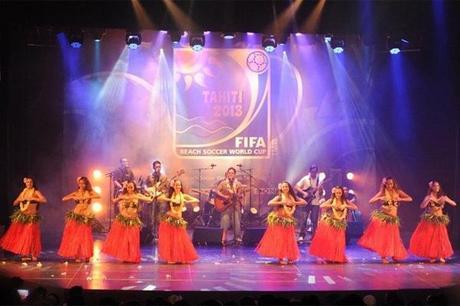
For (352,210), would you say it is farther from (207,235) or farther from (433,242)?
(207,235)

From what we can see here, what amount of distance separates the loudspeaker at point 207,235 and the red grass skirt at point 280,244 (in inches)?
80.0

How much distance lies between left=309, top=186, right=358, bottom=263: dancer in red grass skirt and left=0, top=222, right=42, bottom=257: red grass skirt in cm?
469

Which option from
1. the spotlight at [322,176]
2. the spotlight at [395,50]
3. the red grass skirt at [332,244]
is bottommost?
the red grass skirt at [332,244]

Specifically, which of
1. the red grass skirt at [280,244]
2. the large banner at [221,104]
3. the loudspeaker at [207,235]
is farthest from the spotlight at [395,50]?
the loudspeaker at [207,235]

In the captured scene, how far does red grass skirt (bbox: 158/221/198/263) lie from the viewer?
9.85 m

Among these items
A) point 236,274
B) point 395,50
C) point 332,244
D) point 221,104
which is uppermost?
point 395,50

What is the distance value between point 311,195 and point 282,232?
2.68 meters

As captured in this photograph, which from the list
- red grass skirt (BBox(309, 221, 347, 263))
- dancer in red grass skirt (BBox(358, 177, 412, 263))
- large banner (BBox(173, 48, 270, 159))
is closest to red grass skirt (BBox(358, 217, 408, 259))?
dancer in red grass skirt (BBox(358, 177, 412, 263))

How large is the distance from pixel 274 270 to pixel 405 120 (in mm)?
5251

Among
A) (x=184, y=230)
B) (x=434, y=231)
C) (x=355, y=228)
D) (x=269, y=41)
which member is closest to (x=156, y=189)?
(x=184, y=230)

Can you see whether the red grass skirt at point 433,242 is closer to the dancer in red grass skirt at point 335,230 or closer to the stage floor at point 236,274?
the stage floor at point 236,274

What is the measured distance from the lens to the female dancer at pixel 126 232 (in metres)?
9.84

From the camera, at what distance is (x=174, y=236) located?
985 centimetres

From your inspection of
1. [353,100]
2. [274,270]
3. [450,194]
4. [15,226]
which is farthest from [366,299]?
[353,100]
